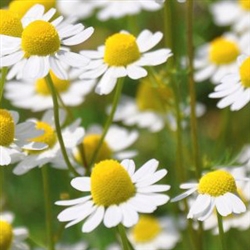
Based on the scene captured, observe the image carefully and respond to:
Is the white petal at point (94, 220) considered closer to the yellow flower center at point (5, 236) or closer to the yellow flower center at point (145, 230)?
the yellow flower center at point (5, 236)

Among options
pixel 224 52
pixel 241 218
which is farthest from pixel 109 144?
pixel 224 52

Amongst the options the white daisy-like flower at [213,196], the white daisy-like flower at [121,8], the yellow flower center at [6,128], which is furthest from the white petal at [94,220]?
the white daisy-like flower at [121,8]

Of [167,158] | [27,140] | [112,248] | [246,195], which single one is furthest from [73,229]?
[27,140]

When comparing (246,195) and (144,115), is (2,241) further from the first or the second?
(144,115)

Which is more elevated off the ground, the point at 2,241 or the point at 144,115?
the point at 2,241

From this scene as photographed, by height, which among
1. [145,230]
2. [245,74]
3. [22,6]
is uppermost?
[22,6]

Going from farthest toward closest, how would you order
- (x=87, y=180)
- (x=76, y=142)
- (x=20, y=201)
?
(x=20, y=201) < (x=76, y=142) < (x=87, y=180)

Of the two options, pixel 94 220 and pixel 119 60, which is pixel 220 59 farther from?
pixel 94 220

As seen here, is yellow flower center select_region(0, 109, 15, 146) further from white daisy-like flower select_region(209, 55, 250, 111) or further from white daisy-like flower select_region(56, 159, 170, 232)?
white daisy-like flower select_region(209, 55, 250, 111)
